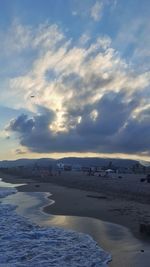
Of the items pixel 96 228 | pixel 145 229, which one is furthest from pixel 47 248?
pixel 96 228

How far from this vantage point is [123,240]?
16062mm

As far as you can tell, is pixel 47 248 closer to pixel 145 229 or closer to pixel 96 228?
pixel 145 229

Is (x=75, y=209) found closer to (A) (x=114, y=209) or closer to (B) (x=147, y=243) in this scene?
(A) (x=114, y=209)

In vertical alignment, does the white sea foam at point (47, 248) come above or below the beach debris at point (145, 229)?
below

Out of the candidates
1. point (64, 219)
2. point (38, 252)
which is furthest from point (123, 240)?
point (64, 219)

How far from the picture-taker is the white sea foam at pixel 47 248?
42.2 feet

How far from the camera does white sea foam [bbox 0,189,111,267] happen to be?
42.2 ft

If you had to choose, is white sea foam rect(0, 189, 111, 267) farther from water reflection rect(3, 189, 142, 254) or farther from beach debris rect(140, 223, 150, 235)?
beach debris rect(140, 223, 150, 235)

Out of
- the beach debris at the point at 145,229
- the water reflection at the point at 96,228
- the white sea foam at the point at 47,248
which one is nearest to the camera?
the white sea foam at the point at 47,248

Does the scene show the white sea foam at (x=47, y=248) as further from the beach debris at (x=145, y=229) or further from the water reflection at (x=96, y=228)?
the beach debris at (x=145, y=229)

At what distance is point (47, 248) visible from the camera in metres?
14.9

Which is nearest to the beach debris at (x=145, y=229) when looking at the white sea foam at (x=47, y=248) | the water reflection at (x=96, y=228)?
the water reflection at (x=96, y=228)

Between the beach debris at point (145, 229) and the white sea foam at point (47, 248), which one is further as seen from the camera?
the beach debris at point (145, 229)

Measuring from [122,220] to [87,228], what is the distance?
8.00 ft
